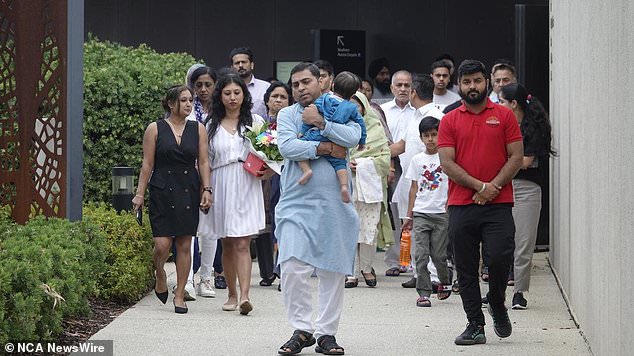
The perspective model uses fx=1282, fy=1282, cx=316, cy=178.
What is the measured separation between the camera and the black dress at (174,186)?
10203 millimetres

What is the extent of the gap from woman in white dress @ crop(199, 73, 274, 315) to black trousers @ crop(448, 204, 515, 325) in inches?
84.5

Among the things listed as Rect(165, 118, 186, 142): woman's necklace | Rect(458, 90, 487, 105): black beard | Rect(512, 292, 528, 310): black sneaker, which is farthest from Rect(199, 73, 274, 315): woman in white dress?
Rect(458, 90, 487, 105): black beard

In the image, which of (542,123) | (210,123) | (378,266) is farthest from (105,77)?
(542,123)

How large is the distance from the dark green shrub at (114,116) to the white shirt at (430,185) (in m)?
3.06

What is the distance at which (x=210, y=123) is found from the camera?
10719 mm

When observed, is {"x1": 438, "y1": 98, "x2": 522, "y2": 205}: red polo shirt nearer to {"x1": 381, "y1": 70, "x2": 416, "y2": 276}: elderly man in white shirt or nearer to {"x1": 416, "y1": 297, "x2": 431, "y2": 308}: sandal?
{"x1": 416, "y1": 297, "x2": 431, "y2": 308}: sandal

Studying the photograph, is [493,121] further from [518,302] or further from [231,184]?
[231,184]

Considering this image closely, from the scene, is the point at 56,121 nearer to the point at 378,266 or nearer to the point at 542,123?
the point at 542,123

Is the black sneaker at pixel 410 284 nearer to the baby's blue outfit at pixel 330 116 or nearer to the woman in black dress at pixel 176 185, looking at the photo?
the woman in black dress at pixel 176 185

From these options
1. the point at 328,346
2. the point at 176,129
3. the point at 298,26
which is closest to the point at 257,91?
the point at 176,129

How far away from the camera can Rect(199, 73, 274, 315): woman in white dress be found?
10.4m

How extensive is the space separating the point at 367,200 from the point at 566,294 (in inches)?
86.7

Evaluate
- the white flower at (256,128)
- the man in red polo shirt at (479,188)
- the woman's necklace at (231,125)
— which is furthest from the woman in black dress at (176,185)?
the man in red polo shirt at (479,188)

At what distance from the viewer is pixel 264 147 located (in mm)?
10586
